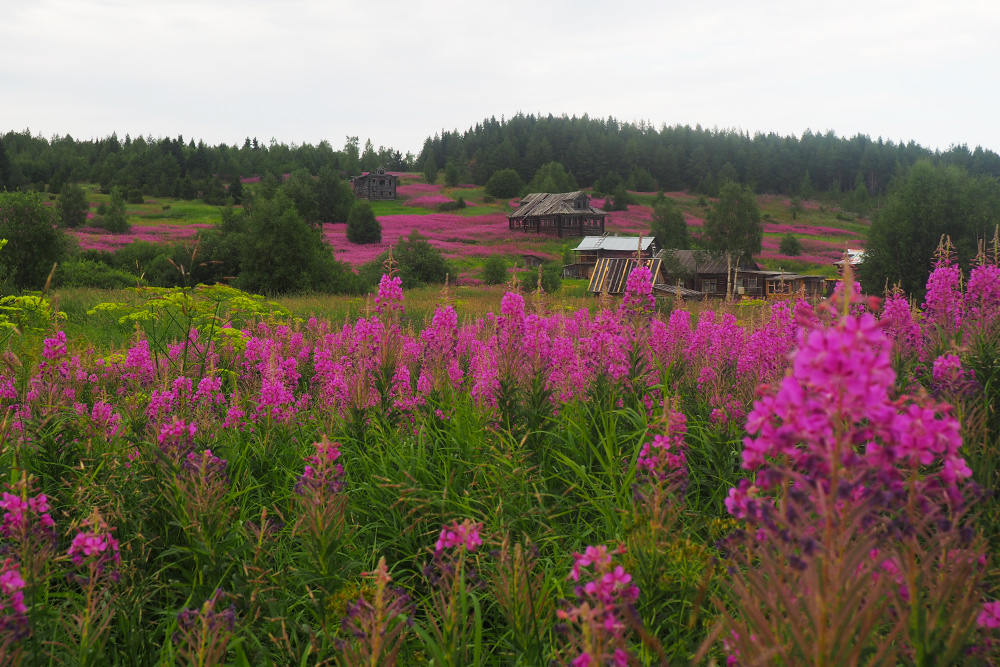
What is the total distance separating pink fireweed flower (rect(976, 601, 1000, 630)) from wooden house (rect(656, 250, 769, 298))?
48.7 m

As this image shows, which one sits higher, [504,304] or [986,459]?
[504,304]

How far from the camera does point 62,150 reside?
344ft

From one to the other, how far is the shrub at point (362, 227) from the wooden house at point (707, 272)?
26.3 meters

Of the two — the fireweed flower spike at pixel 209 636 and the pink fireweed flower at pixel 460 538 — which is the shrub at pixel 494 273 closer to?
the pink fireweed flower at pixel 460 538

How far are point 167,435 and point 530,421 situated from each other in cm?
249

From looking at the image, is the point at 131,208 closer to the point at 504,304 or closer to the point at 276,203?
the point at 276,203

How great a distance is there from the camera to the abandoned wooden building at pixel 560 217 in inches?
2945

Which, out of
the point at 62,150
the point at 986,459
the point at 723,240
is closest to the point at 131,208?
the point at 62,150

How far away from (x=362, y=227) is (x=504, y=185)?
45.8 metres

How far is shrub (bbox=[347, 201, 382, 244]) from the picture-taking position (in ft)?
187

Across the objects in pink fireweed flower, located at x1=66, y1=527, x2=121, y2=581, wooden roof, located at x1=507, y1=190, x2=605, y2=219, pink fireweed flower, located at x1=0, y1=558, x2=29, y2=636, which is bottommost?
pink fireweed flower, located at x1=66, y1=527, x2=121, y2=581

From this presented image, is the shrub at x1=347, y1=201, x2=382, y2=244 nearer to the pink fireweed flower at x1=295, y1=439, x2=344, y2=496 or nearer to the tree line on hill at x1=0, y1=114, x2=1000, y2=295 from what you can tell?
the tree line on hill at x1=0, y1=114, x2=1000, y2=295

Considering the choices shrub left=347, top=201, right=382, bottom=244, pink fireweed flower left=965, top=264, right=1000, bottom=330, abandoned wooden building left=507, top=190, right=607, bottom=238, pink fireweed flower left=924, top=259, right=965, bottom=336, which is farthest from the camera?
abandoned wooden building left=507, top=190, right=607, bottom=238

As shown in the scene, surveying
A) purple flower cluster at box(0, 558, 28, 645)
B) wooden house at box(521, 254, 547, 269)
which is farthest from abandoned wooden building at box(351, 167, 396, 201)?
purple flower cluster at box(0, 558, 28, 645)
